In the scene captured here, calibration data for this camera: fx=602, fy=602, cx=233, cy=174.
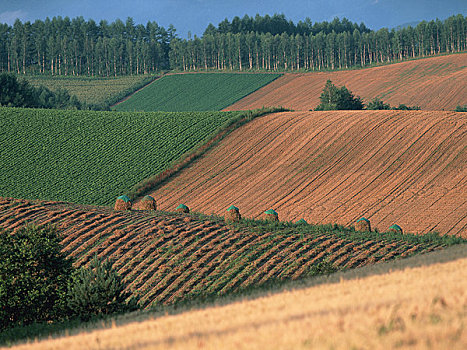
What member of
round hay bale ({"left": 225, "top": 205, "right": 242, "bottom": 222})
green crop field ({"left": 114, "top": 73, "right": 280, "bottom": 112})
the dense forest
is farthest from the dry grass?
the dense forest

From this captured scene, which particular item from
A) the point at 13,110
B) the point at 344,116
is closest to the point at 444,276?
the point at 344,116

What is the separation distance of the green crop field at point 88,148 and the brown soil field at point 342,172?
5.23m

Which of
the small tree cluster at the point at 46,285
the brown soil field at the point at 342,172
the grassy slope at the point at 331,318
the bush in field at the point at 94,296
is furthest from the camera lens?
the brown soil field at the point at 342,172

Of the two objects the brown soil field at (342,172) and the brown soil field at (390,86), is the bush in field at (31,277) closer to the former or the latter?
the brown soil field at (342,172)

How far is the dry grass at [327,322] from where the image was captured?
35.5 feet

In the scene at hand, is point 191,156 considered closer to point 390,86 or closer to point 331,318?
point 331,318

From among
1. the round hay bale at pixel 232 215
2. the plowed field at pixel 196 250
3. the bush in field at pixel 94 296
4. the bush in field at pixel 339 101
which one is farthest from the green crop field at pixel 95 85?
the bush in field at pixel 94 296

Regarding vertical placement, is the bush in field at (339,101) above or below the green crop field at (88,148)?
above

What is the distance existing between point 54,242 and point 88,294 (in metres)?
3.58

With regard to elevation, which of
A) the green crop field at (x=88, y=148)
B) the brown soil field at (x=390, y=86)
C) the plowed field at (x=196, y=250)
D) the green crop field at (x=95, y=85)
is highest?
the green crop field at (x=95, y=85)

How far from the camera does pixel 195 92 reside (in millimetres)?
152500

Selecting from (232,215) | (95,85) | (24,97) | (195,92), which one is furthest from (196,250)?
(95,85)

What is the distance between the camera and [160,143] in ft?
247

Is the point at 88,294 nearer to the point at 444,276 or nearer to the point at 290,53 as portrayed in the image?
the point at 444,276
